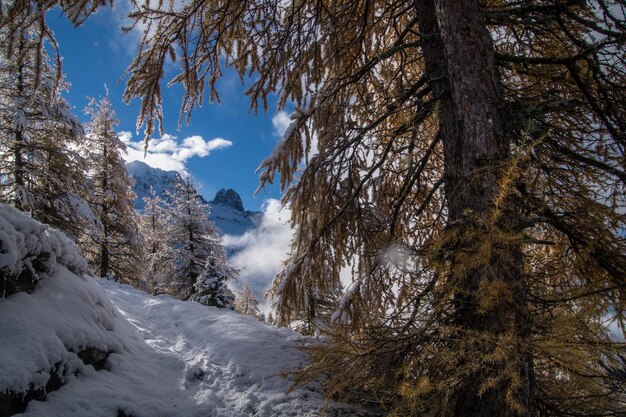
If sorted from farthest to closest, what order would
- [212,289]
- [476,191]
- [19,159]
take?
1. [212,289]
2. [19,159]
3. [476,191]

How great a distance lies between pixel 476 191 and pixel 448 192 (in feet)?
2.13

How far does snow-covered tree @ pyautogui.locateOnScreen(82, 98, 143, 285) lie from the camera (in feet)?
56.6

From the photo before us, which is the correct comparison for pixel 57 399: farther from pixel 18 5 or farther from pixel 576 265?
pixel 576 265

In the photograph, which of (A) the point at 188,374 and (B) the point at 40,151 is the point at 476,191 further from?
(B) the point at 40,151

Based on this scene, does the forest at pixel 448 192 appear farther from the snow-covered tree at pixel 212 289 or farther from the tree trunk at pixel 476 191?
the snow-covered tree at pixel 212 289

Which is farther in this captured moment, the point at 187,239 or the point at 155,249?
the point at 155,249

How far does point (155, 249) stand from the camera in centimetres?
2522

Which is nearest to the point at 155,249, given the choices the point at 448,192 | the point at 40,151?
the point at 40,151

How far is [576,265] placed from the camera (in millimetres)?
2781

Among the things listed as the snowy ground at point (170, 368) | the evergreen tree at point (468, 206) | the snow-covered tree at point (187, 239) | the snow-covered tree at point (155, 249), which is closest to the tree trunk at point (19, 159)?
the snow-covered tree at point (155, 249)

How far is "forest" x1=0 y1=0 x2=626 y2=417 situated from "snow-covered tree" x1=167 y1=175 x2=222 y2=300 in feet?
44.2

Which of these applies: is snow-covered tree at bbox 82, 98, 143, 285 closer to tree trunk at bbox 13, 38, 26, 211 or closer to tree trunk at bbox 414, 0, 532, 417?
tree trunk at bbox 13, 38, 26, 211

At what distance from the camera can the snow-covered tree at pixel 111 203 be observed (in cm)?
1725

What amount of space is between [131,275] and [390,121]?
16871 mm
